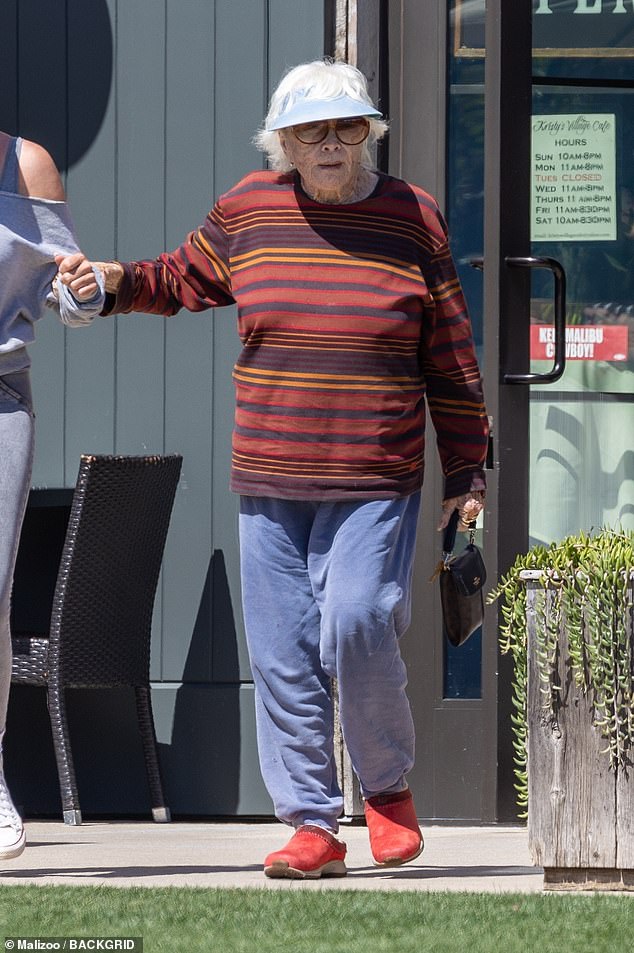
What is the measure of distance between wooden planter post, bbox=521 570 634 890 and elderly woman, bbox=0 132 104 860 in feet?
3.57

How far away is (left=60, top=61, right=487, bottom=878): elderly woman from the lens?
3508 mm

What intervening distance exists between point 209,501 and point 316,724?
1.50 meters

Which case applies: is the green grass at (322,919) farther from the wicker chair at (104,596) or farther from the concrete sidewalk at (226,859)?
the wicker chair at (104,596)

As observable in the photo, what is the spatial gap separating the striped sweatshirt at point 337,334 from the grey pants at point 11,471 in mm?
285

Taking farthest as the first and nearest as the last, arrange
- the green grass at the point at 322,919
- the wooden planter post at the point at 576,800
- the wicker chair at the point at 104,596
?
1. the wicker chair at the point at 104,596
2. the wooden planter post at the point at 576,800
3. the green grass at the point at 322,919

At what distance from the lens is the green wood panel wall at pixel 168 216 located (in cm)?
498

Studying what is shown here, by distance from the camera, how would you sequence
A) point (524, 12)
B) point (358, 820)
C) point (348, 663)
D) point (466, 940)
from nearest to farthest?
point (466, 940) < point (348, 663) < point (524, 12) < point (358, 820)

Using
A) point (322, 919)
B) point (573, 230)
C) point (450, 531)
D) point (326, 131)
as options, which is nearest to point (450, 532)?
point (450, 531)

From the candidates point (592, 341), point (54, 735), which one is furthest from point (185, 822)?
point (592, 341)

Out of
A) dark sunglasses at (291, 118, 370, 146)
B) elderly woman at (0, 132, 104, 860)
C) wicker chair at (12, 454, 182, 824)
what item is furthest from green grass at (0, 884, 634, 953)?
dark sunglasses at (291, 118, 370, 146)

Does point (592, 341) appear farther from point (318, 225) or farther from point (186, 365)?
point (318, 225)

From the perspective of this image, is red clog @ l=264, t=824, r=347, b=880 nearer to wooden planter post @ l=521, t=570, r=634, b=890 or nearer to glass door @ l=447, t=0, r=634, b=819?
wooden planter post @ l=521, t=570, r=634, b=890

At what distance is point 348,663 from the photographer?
11.5ft

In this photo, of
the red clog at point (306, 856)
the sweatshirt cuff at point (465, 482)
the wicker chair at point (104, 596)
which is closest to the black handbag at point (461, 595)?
the sweatshirt cuff at point (465, 482)
